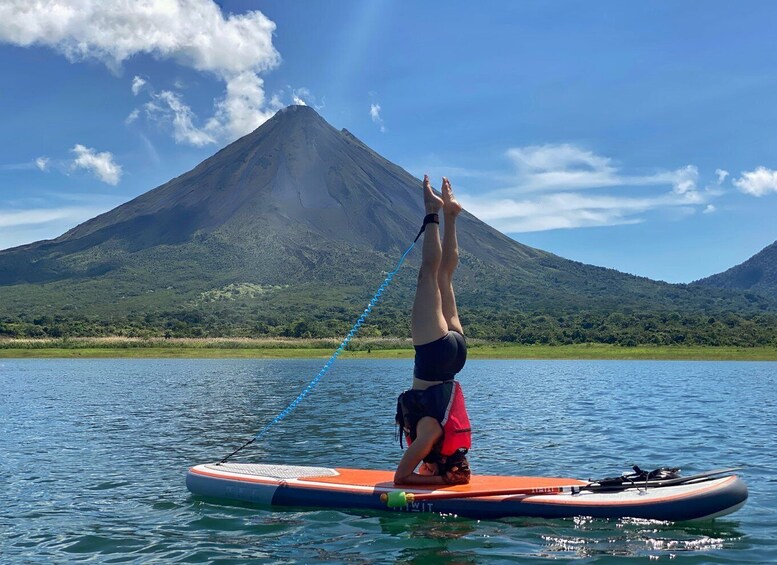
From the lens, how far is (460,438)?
13695mm

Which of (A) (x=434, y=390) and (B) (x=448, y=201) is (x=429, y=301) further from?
(B) (x=448, y=201)

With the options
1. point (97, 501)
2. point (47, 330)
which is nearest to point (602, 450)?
point (97, 501)

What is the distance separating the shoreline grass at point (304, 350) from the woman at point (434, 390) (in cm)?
8841

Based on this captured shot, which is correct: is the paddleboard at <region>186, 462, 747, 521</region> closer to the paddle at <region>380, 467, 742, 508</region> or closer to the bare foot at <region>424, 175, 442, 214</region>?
the paddle at <region>380, 467, 742, 508</region>

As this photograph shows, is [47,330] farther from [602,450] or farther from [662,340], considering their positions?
[602,450]

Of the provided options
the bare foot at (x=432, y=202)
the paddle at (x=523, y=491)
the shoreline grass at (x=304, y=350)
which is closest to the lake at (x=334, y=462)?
the paddle at (x=523, y=491)

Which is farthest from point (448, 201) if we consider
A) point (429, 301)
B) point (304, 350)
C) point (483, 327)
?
point (483, 327)

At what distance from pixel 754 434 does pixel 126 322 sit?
5630 inches

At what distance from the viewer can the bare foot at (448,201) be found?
47.0 ft

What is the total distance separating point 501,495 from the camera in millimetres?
12977

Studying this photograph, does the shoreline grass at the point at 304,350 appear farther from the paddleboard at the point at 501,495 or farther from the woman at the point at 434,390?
the woman at the point at 434,390

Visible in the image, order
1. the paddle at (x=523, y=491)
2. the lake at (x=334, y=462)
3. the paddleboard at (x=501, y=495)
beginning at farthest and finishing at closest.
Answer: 1. the paddle at (x=523, y=491)
2. the paddleboard at (x=501, y=495)
3. the lake at (x=334, y=462)

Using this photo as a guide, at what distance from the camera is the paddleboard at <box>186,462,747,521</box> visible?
1238 centimetres

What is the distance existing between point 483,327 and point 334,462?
122029mm
